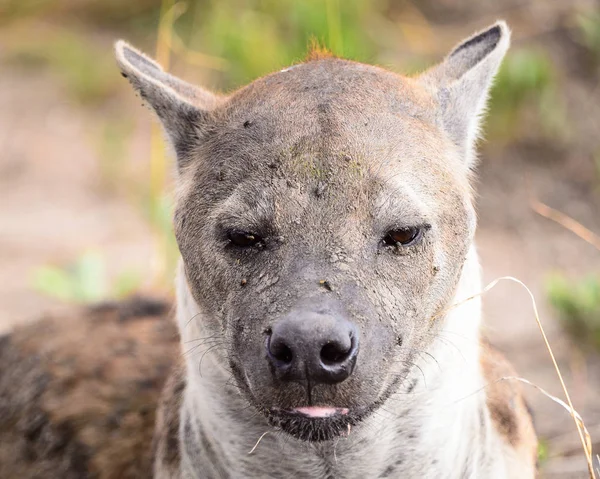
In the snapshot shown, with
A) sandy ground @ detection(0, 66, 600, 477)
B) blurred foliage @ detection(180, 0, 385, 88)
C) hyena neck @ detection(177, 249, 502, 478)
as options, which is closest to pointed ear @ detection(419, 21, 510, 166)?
hyena neck @ detection(177, 249, 502, 478)

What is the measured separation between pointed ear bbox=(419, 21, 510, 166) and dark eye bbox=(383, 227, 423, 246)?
0.39 meters

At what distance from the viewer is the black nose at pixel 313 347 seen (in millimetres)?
1835

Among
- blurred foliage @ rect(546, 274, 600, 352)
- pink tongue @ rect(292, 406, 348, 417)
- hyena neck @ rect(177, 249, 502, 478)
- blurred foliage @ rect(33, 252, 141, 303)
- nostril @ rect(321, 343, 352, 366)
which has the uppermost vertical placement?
nostril @ rect(321, 343, 352, 366)

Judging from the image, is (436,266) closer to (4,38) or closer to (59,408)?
(59,408)

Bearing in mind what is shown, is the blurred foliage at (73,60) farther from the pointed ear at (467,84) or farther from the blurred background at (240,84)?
the pointed ear at (467,84)

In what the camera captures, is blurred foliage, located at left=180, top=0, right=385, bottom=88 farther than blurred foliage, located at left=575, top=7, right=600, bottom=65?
Yes

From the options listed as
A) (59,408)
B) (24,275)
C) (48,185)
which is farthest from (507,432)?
(48,185)

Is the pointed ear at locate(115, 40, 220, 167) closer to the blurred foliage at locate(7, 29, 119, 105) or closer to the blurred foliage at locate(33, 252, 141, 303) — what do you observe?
the blurred foliage at locate(33, 252, 141, 303)

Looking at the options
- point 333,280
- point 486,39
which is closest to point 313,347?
point 333,280

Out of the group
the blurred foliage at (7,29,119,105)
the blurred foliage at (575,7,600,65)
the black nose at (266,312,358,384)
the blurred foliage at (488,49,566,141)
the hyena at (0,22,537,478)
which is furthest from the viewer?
the blurred foliage at (7,29,119,105)

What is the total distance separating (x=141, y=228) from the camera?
5461 millimetres

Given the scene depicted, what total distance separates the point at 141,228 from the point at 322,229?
3.56 metres

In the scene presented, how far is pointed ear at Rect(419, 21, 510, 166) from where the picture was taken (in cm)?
241

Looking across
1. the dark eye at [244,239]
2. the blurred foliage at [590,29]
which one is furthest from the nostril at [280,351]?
the blurred foliage at [590,29]
